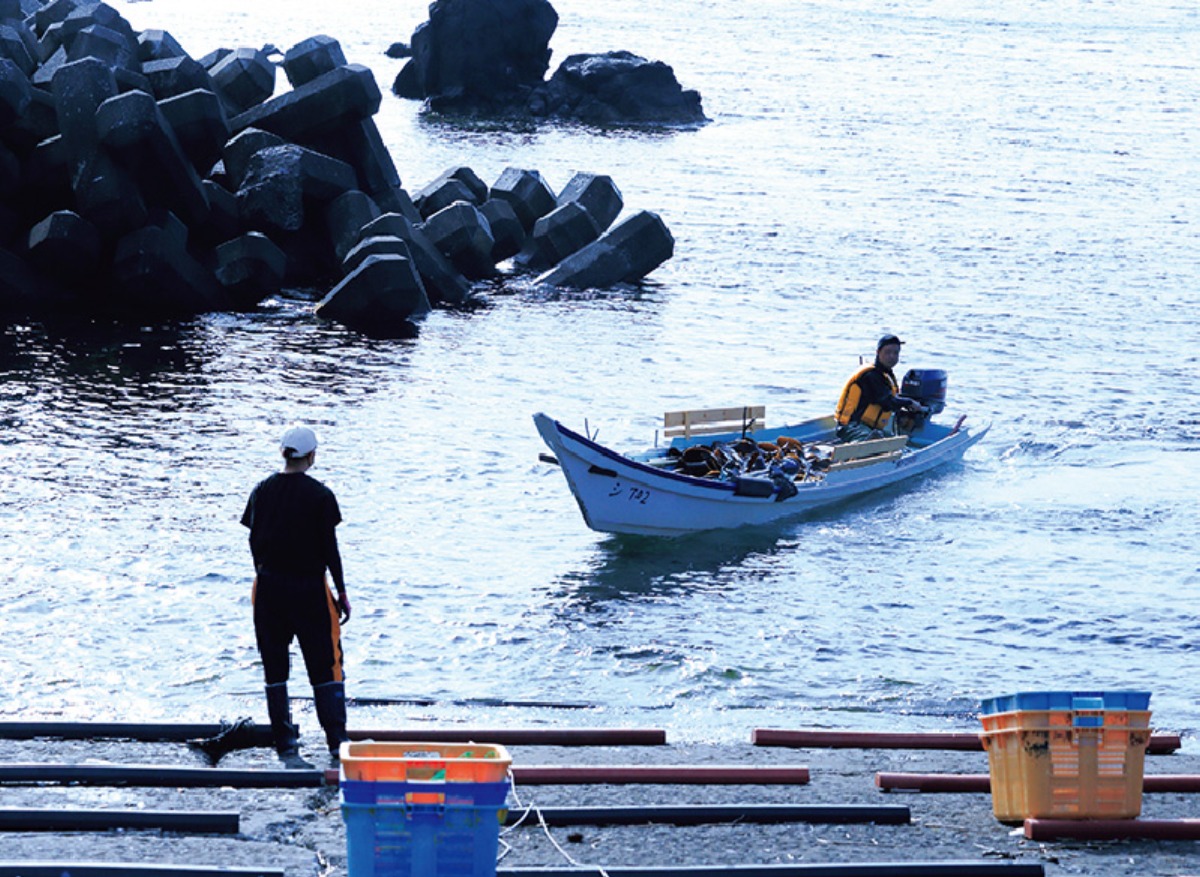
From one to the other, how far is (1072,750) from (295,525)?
4.66 meters

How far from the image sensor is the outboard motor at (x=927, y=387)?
23.0 meters

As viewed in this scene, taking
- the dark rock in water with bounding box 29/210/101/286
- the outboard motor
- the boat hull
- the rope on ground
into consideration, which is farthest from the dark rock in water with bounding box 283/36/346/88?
the rope on ground

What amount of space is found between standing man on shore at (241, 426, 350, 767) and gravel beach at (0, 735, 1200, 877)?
0.60 m

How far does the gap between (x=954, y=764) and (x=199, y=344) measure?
745 inches

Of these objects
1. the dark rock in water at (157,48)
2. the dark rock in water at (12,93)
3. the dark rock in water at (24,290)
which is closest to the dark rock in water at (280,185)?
the dark rock in water at (24,290)

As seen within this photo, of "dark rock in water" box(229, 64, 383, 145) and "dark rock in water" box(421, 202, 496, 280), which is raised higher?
"dark rock in water" box(229, 64, 383, 145)

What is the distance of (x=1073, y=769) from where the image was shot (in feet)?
29.6

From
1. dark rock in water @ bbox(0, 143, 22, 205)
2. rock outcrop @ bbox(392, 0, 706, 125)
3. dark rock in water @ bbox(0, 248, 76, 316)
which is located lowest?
dark rock in water @ bbox(0, 248, 76, 316)

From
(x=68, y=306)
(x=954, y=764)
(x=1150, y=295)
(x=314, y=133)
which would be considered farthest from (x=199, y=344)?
(x=1150, y=295)

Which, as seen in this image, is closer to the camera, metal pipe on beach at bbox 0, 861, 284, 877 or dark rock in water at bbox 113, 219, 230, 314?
metal pipe on beach at bbox 0, 861, 284, 877

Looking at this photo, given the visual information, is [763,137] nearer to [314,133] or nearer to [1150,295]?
[1150,295]

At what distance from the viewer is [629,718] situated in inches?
527

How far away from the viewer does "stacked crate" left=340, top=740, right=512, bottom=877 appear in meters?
7.09

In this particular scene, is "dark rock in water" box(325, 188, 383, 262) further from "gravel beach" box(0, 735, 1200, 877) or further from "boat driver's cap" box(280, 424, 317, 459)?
"boat driver's cap" box(280, 424, 317, 459)
